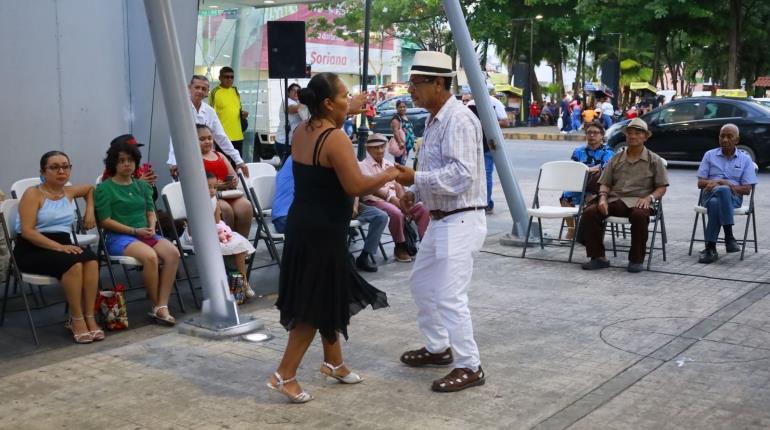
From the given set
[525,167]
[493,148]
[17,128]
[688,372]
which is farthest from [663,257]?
[525,167]

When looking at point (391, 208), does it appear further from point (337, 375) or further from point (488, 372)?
point (337, 375)

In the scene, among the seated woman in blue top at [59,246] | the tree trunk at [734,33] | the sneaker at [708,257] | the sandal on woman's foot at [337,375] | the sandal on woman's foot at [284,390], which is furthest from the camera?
the tree trunk at [734,33]

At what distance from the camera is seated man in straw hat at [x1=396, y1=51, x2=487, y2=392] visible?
497cm

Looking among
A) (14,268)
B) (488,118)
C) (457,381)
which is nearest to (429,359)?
(457,381)

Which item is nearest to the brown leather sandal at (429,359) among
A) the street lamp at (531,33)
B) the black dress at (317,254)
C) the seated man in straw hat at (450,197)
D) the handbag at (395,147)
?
the seated man in straw hat at (450,197)

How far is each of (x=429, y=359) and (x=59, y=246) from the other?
8.89ft

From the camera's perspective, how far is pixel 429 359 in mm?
5613

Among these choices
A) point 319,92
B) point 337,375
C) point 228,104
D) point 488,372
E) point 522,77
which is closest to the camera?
point 319,92

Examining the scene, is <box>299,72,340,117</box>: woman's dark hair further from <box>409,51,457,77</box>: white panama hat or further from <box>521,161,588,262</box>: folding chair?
<box>521,161,588,262</box>: folding chair

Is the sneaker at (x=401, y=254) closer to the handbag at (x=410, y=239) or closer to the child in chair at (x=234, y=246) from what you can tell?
the handbag at (x=410, y=239)

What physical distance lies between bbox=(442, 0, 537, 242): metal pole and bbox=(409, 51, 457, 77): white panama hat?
4.58m

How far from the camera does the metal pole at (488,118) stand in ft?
31.7

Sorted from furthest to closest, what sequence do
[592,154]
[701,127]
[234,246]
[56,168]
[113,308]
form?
[701,127], [592,154], [234,246], [56,168], [113,308]

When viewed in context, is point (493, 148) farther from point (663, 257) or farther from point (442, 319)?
point (442, 319)
